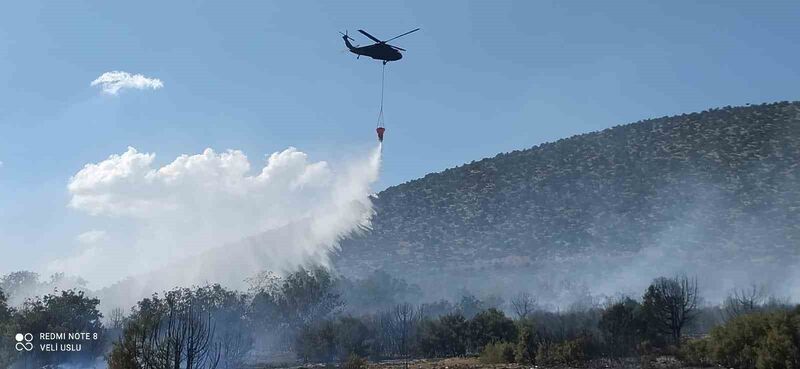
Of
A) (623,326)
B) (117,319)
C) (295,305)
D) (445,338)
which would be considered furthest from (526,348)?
(117,319)

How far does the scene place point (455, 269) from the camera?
10856cm

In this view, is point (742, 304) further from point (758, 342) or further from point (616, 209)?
point (616, 209)

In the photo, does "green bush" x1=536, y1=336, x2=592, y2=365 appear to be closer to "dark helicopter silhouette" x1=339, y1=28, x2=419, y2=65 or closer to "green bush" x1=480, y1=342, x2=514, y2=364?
"green bush" x1=480, y1=342, x2=514, y2=364

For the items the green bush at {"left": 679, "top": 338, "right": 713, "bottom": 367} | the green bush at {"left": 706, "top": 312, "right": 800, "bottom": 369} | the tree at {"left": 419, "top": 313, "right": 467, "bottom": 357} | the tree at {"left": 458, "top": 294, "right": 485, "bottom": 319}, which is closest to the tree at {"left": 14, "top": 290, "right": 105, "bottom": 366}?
the tree at {"left": 419, "top": 313, "right": 467, "bottom": 357}

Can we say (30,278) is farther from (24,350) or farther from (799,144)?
(799,144)

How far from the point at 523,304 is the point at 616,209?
100 feet

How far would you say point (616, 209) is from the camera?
4237 inches

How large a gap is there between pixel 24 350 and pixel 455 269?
231ft

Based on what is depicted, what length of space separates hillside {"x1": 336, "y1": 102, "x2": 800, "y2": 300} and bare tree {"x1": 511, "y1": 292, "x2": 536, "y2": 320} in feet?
28.7

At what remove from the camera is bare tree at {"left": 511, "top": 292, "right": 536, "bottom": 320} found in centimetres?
7369

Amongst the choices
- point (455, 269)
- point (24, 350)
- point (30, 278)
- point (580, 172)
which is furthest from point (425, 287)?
point (30, 278)

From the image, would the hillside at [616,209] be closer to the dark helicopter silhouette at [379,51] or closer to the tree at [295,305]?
the tree at [295,305]

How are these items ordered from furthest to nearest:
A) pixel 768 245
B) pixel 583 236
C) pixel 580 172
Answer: pixel 580 172 < pixel 583 236 < pixel 768 245

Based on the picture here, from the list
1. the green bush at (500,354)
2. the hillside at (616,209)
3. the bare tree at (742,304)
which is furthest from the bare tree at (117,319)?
the bare tree at (742,304)
